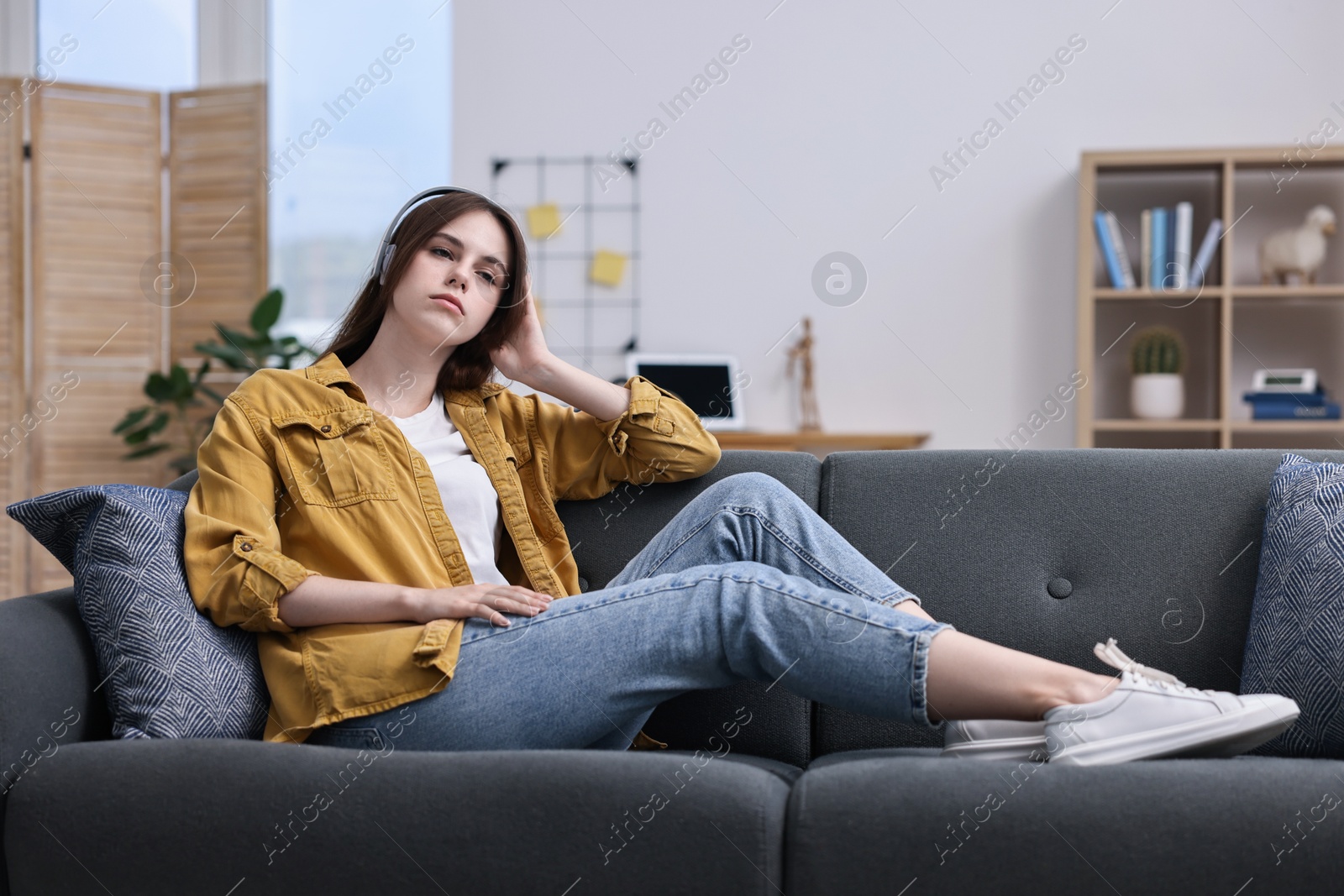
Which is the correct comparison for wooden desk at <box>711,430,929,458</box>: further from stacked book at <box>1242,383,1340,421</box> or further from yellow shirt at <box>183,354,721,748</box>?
yellow shirt at <box>183,354,721,748</box>

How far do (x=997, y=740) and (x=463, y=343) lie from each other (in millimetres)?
937

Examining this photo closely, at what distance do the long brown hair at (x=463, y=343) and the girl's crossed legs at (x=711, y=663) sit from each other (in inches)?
19.4

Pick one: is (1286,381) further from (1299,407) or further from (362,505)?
(362,505)

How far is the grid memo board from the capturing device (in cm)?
360

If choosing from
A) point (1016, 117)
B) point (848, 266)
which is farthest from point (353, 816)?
point (1016, 117)

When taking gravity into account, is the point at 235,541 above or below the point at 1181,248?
below

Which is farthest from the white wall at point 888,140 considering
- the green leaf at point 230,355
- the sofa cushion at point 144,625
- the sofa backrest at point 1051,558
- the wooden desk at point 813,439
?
the sofa cushion at point 144,625

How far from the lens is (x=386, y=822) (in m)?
1.02

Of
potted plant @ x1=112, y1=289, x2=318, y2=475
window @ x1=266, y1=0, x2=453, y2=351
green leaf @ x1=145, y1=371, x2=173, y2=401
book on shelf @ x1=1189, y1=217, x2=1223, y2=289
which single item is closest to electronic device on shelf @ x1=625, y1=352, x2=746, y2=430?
window @ x1=266, y1=0, x2=453, y2=351

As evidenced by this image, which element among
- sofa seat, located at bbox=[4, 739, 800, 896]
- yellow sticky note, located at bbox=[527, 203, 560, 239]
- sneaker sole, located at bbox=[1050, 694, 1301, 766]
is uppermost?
yellow sticky note, located at bbox=[527, 203, 560, 239]

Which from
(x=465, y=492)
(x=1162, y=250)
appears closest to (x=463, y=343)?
(x=465, y=492)

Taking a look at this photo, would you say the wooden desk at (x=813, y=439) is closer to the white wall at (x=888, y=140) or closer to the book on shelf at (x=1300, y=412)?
the white wall at (x=888, y=140)

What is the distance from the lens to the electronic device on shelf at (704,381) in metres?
3.44

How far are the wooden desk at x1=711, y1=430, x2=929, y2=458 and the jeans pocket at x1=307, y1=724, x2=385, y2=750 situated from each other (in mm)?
2066
